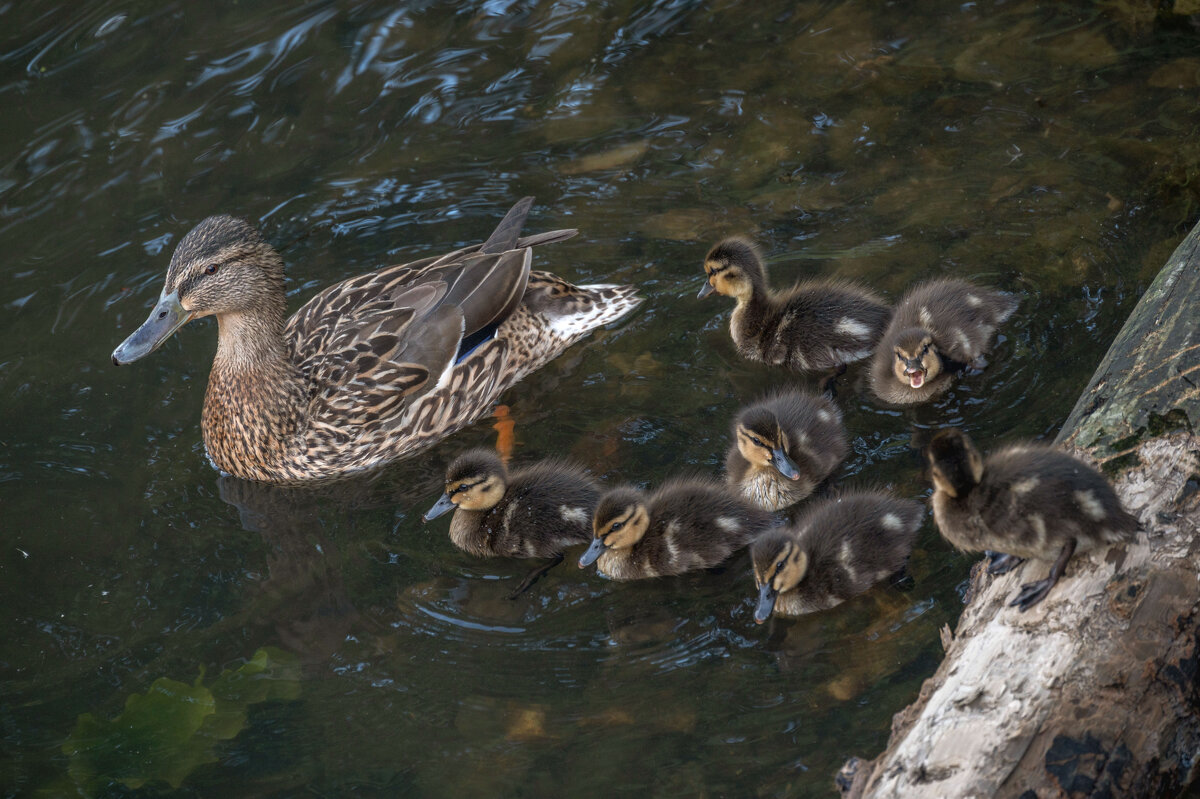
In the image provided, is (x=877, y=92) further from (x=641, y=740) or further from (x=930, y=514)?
(x=641, y=740)

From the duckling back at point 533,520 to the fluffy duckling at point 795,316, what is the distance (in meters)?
1.14

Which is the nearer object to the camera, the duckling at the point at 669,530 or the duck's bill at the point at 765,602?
the duck's bill at the point at 765,602

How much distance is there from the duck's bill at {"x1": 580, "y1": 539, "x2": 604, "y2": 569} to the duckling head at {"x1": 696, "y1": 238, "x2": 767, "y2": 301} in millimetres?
1546

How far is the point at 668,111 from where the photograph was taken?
669 cm

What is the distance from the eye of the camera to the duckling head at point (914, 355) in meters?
4.38

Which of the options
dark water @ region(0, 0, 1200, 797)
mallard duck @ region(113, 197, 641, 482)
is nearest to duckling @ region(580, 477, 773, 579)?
dark water @ region(0, 0, 1200, 797)

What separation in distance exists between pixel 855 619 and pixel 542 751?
1.16 m

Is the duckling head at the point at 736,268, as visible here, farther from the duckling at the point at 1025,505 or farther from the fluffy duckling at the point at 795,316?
the duckling at the point at 1025,505

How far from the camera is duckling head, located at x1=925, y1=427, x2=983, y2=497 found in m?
3.18

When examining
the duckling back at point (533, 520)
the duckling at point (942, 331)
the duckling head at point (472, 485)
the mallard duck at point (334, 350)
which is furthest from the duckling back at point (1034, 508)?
the mallard duck at point (334, 350)

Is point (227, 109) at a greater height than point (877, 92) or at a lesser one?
greater

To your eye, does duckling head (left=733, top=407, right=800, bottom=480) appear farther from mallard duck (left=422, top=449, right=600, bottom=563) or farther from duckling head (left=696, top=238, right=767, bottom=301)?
duckling head (left=696, top=238, right=767, bottom=301)

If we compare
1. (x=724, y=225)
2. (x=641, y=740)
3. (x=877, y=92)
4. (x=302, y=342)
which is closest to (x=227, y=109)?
(x=302, y=342)

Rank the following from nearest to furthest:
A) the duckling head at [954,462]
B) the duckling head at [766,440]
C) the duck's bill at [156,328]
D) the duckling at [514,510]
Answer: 1. the duckling head at [954,462]
2. the duckling head at [766,440]
3. the duckling at [514,510]
4. the duck's bill at [156,328]
